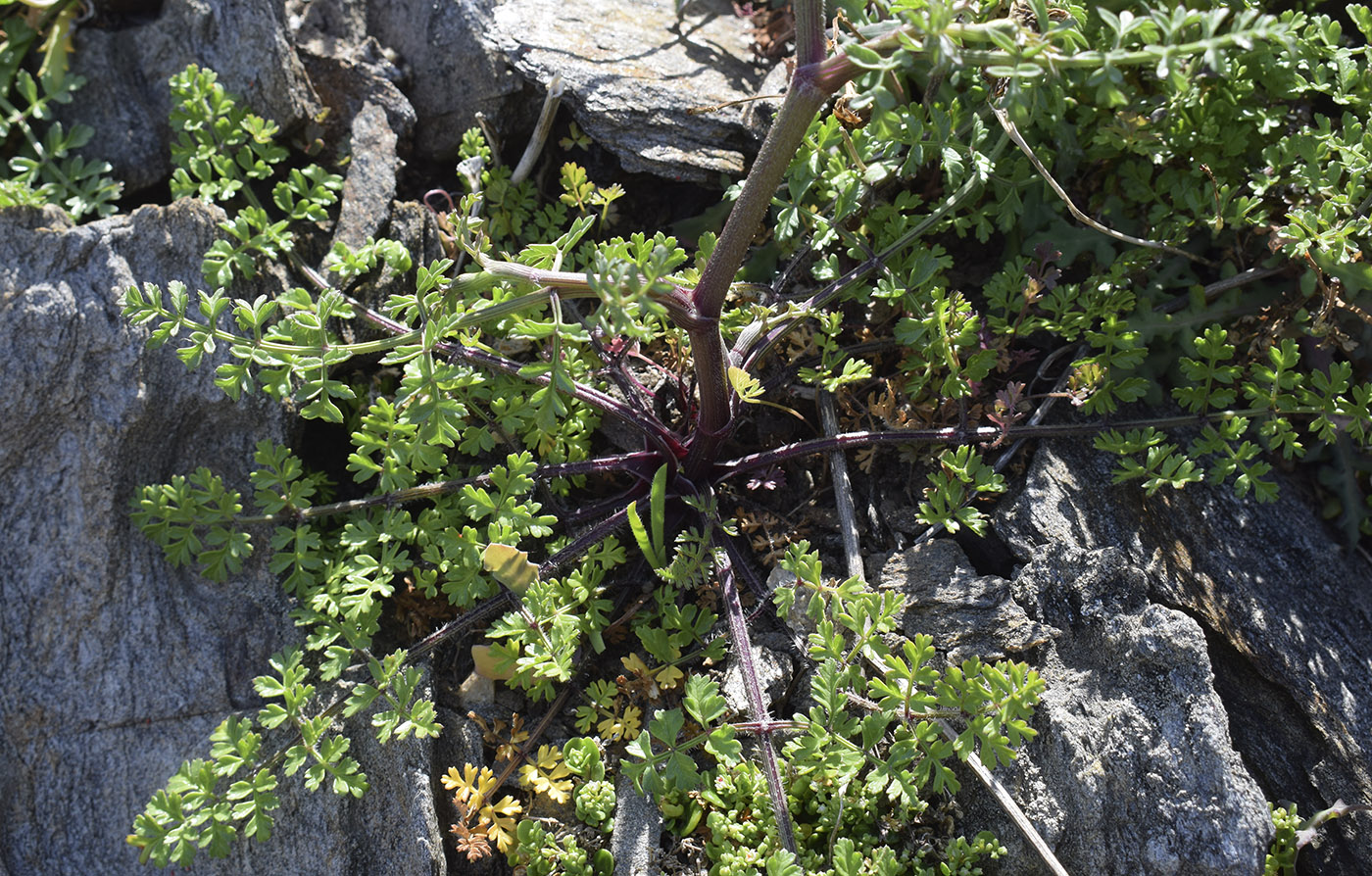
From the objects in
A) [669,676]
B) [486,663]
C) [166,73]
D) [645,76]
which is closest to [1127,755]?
[669,676]

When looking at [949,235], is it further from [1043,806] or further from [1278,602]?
[1043,806]

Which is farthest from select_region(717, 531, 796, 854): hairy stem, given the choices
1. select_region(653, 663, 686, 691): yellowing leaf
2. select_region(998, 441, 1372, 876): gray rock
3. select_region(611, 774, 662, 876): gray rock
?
select_region(998, 441, 1372, 876): gray rock

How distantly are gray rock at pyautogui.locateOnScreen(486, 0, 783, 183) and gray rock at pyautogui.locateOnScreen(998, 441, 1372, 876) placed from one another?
5.96ft

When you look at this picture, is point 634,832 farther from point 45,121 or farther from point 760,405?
point 45,121

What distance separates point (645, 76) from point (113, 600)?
2861 mm

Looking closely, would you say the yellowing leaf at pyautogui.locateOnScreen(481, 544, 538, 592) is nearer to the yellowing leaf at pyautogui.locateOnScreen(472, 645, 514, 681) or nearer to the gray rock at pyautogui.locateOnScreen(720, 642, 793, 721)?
the yellowing leaf at pyautogui.locateOnScreen(472, 645, 514, 681)

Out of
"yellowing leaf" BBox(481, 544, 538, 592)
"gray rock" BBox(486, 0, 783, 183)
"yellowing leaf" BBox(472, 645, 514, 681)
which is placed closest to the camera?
"yellowing leaf" BBox(481, 544, 538, 592)

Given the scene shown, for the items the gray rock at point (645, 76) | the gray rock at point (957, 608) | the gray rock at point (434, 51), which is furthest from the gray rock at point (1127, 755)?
the gray rock at point (434, 51)

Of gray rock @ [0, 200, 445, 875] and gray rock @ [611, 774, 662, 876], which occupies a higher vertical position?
gray rock @ [611, 774, 662, 876]

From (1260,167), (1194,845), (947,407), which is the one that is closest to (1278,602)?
(1194,845)

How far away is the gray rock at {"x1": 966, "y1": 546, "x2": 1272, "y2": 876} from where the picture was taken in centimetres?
258

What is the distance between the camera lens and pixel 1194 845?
257 centimetres

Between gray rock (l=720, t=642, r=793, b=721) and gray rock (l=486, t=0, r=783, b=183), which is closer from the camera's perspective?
gray rock (l=720, t=642, r=793, b=721)

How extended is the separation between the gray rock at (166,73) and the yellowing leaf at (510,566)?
91.2 inches
